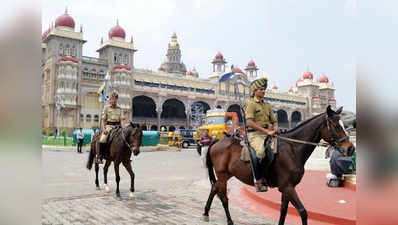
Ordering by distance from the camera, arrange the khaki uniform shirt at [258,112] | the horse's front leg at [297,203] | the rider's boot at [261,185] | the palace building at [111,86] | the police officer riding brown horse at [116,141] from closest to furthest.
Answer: the horse's front leg at [297,203] → the rider's boot at [261,185] → the khaki uniform shirt at [258,112] → the police officer riding brown horse at [116,141] → the palace building at [111,86]

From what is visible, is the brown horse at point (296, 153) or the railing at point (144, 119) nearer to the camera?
the brown horse at point (296, 153)

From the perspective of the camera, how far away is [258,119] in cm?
455

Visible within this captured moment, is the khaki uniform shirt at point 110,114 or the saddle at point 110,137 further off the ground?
the khaki uniform shirt at point 110,114

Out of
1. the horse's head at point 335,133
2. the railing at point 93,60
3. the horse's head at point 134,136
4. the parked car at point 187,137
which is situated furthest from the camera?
the railing at point 93,60

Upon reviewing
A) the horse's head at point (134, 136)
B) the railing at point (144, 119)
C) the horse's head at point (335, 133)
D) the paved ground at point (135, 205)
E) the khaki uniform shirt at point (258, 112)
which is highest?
the khaki uniform shirt at point (258, 112)

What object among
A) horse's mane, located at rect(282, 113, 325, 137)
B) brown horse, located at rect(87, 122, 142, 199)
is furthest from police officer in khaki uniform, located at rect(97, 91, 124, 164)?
horse's mane, located at rect(282, 113, 325, 137)

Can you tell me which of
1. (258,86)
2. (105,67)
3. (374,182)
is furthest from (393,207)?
(105,67)

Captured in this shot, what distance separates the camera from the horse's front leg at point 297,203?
3.63 meters

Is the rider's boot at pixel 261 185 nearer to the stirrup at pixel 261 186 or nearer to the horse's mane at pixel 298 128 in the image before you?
the stirrup at pixel 261 186

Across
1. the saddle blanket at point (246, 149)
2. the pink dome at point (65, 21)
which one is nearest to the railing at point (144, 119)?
the pink dome at point (65, 21)

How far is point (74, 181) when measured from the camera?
29.1 ft

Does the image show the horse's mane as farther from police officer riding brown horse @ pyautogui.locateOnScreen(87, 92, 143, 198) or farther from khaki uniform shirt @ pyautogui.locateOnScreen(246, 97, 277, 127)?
police officer riding brown horse @ pyautogui.locateOnScreen(87, 92, 143, 198)

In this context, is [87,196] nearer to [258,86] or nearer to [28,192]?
[258,86]

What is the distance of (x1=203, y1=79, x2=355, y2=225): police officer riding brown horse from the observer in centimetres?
393
